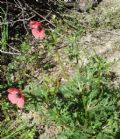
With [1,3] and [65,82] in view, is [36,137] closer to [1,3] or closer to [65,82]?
[65,82]

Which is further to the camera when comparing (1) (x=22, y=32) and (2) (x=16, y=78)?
(1) (x=22, y=32)

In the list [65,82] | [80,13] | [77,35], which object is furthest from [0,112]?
[80,13]

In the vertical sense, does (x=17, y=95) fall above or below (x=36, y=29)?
below

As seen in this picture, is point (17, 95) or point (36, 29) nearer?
point (17, 95)

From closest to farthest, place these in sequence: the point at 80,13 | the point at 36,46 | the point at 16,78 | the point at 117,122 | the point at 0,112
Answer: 1. the point at 117,122
2. the point at 0,112
3. the point at 16,78
4. the point at 36,46
5. the point at 80,13

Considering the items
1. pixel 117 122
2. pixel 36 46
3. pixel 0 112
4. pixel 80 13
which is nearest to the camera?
pixel 117 122

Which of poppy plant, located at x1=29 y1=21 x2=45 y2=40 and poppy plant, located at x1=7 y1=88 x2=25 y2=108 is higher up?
poppy plant, located at x1=29 y1=21 x2=45 y2=40

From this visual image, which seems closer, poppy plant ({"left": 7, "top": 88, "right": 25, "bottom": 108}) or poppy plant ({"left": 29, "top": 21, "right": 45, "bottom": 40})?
poppy plant ({"left": 7, "top": 88, "right": 25, "bottom": 108})

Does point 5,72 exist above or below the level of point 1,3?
below

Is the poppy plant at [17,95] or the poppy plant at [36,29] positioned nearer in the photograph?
the poppy plant at [17,95]

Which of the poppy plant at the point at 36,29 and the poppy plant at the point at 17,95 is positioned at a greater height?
the poppy plant at the point at 36,29

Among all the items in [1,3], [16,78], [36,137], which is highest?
[1,3]
